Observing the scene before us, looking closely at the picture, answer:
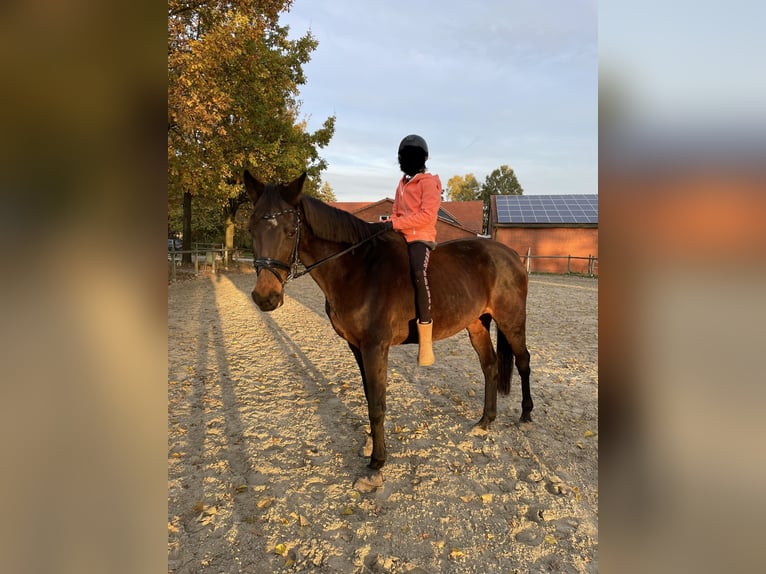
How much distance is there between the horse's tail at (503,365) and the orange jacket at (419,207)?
6.33ft

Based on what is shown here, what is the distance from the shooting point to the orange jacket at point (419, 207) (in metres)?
3.63

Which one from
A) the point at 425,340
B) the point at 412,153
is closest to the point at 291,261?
the point at 425,340

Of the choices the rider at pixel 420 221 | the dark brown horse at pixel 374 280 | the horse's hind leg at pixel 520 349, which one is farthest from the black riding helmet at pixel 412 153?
the horse's hind leg at pixel 520 349

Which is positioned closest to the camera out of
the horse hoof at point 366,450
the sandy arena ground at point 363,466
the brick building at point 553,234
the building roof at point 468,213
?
the sandy arena ground at point 363,466

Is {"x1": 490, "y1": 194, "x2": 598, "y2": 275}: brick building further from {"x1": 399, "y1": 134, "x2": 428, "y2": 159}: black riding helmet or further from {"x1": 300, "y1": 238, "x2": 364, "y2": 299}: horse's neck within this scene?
{"x1": 300, "y1": 238, "x2": 364, "y2": 299}: horse's neck

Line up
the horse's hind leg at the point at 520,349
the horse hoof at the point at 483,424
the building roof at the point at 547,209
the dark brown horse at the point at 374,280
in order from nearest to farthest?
1. the dark brown horse at the point at 374,280
2. the horse hoof at the point at 483,424
3. the horse's hind leg at the point at 520,349
4. the building roof at the point at 547,209

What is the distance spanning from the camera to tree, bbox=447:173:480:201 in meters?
75.8

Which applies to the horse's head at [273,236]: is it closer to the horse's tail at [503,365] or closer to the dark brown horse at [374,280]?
the dark brown horse at [374,280]

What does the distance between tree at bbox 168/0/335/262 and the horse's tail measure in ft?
30.0

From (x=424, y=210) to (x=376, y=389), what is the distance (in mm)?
1739

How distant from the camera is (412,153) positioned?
3.79 metres

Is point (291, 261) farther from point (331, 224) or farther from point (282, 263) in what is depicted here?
point (331, 224)

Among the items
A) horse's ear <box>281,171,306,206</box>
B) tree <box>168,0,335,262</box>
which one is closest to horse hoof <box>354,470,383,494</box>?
horse's ear <box>281,171,306,206</box>
